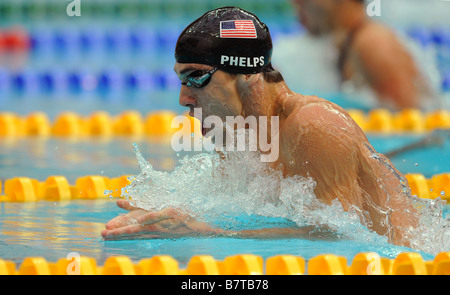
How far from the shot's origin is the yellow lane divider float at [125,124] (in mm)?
6145

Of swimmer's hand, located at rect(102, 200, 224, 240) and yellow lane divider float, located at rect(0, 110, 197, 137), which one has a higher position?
swimmer's hand, located at rect(102, 200, 224, 240)

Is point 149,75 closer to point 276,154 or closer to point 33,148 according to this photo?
point 33,148

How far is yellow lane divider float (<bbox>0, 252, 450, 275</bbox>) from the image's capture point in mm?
2367

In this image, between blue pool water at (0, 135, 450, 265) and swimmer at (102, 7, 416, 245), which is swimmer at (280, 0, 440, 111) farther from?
swimmer at (102, 7, 416, 245)

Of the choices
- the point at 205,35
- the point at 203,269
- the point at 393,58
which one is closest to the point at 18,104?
the point at 393,58

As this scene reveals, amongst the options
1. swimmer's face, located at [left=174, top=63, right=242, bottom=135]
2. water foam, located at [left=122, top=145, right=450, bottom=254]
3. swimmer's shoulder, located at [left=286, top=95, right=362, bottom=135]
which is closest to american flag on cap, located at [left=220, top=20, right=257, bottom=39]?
swimmer's face, located at [left=174, top=63, right=242, bottom=135]

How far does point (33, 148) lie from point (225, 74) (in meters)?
3.08

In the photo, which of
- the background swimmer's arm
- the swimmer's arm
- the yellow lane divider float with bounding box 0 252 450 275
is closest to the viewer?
the yellow lane divider float with bounding box 0 252 450 275

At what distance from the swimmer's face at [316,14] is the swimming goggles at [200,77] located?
13.6 feet

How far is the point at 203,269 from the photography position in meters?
2.36

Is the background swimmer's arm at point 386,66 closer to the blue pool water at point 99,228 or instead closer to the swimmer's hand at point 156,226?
the blue pool water at point 99,228

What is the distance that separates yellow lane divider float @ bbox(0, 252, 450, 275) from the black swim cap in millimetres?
744

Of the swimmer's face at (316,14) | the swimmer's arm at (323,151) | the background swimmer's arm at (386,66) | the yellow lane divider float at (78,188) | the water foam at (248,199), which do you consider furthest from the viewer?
the swimmer's face at (316,14)

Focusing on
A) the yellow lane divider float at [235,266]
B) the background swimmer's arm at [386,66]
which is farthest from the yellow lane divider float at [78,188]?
the background swimmer's arm at [386,66]
